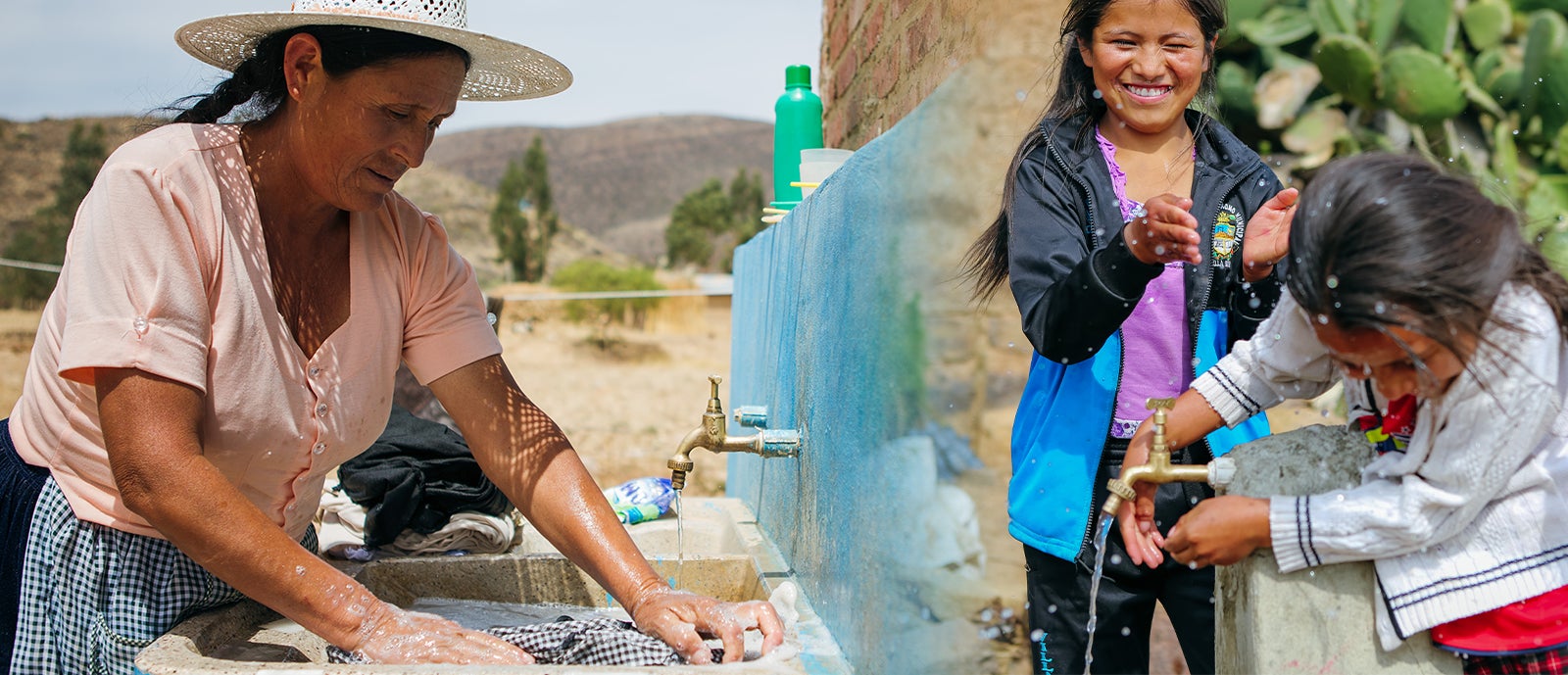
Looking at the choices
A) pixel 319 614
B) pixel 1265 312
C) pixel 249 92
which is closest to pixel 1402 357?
pixel 1265 312

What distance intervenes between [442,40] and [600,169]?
54793 millimetres

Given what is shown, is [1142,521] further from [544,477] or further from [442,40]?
[442,40]

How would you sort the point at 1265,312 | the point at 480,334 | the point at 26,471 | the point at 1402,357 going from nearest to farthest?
the point at 1402,357 → the point at 1265,312 → the point at 26,471 → the point at 480,334

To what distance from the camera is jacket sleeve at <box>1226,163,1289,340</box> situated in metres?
1.53

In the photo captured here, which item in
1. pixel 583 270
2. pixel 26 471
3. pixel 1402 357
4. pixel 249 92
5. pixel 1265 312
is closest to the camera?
pixel 1402 357

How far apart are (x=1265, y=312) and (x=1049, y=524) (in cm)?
40

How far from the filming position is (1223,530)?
3.78 feet

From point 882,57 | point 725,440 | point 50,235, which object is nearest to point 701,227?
point 50,235

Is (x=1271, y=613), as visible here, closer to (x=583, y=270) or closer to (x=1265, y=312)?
(x=1265, y=312)

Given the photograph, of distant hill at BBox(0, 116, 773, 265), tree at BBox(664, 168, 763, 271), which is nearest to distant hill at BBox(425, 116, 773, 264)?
distant hill at BBox(0, 116, 773, 265)

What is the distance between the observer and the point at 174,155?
1.66m

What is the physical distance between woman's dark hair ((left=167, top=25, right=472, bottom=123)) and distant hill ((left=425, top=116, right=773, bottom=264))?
4488 centimetres

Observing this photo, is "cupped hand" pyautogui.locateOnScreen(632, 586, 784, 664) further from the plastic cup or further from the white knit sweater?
the plastic cup

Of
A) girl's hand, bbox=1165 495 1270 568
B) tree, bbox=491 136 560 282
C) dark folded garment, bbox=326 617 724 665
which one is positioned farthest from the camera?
tree, bbox=491 136 560 282
